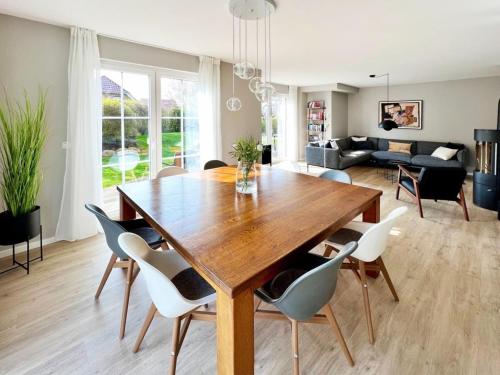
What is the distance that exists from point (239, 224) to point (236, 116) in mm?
3853

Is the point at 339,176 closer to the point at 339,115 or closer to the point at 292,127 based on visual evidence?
the point at 292,127

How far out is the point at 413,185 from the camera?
457 cm

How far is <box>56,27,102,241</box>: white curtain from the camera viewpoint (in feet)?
10.9

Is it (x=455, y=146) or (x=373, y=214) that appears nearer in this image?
(x=373, y=214)

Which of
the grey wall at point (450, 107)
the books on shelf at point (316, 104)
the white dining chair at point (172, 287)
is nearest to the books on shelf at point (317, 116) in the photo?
the books on shelf at point (316, 104)

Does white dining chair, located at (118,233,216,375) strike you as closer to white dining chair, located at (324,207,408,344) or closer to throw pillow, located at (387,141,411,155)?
white dining chair, located at (324,207,408,344)

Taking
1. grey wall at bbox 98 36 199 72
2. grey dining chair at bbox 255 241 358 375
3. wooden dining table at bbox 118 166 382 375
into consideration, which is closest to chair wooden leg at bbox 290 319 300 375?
grey dining chair at bbox 255 241 358 375

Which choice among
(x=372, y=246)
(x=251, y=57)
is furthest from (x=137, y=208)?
(x=251, y=57)

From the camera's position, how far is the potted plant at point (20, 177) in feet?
8.72

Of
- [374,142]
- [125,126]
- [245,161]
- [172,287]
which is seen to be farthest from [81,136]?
[374,142]

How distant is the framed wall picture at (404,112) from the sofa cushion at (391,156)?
1130 millimetres

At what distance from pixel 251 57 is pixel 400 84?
18.1 ft

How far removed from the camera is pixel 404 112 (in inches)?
330

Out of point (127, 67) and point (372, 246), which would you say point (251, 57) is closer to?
point (127, 67)
